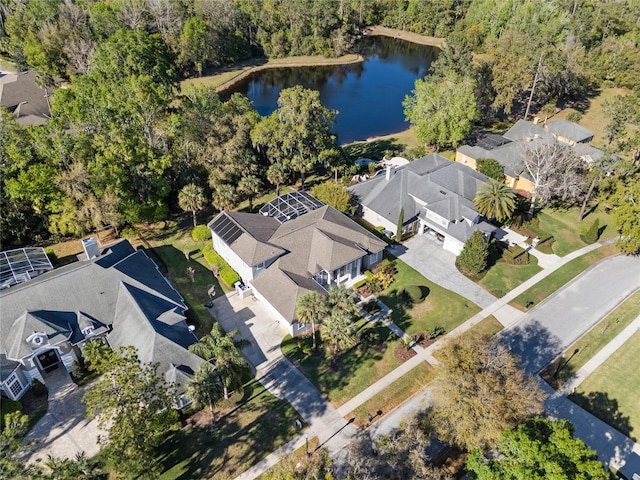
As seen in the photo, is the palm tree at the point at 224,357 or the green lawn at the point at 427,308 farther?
the green lawn at the point at 427,308

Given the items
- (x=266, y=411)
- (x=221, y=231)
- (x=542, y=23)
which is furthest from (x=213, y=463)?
(x=542, y=23)

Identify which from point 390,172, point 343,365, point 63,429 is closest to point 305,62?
point 390,172

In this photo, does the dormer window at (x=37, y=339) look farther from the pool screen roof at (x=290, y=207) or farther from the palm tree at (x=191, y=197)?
the pool screen roof at (x=290, y=207)

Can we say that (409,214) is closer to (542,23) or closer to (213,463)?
(213,463)

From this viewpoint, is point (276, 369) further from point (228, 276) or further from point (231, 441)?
point (228, 276)

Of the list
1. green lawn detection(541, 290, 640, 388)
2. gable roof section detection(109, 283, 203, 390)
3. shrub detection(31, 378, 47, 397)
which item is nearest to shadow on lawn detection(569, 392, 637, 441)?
green lawn detection(541, 290, 640, 388)

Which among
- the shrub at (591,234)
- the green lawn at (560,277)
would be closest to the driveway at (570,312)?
the green lawn at (560,277)
